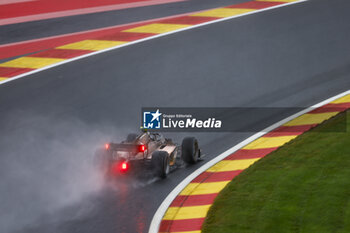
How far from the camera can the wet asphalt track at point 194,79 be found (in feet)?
58.1

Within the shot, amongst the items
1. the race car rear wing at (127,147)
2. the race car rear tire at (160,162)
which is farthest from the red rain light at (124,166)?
the race car rear tire at (160,162)

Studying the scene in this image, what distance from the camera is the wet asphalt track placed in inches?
697

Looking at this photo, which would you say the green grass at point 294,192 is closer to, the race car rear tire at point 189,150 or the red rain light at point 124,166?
the race car rear tire at point 189,150

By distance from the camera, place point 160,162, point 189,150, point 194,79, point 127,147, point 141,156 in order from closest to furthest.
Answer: point 160,162 < point 127,147 < point 141,156 < point 189,150 < point 194,79

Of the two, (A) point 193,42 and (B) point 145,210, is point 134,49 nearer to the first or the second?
(A) point 193,42

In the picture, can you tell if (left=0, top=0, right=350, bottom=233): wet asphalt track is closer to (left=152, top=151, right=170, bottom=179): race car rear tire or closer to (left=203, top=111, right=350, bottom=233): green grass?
(left=152, top=151, right=170, bottom=179): race car rear tire

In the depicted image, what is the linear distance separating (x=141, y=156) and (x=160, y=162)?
529 mm

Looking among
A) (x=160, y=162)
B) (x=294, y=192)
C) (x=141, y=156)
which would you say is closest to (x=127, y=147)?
(x=141, y=156)

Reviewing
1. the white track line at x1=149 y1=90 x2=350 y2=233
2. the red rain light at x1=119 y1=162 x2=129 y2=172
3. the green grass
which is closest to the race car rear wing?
the red rain light at x1=119 y1=162 x2=129 y2=172

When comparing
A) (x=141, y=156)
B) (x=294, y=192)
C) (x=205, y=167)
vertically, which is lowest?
(x=294, y=192)

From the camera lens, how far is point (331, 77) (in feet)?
67.3

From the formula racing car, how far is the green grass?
1.49 meters

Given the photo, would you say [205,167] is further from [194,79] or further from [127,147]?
[194,79]

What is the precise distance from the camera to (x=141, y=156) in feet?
49.4
